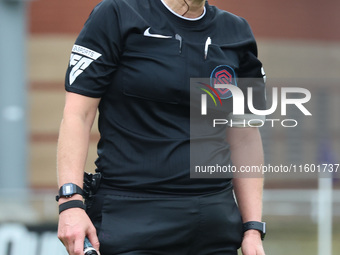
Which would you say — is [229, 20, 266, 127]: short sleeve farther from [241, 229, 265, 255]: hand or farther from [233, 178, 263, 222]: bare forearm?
[241, 229, 265, 255]: hand

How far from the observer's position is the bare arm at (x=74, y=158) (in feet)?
7.50

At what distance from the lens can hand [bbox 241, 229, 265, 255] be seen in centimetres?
259

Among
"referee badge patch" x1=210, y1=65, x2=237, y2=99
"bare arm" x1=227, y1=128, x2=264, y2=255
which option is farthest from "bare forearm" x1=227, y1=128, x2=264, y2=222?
"referee badge patch" x1=210, y1=65, x2=237, y2=99

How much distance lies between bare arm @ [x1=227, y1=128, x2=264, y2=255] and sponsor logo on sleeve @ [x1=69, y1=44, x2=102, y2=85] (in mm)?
605

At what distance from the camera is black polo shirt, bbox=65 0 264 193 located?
95.1 inches

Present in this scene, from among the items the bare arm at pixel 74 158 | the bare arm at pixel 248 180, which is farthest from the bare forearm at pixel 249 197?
the bare arm at pixel 74 158

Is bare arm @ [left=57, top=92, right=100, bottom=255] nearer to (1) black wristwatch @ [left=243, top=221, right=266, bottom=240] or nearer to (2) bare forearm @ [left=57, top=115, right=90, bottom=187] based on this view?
(2) bare forearm @ [left=57, top=115, right=90, bottom=187]

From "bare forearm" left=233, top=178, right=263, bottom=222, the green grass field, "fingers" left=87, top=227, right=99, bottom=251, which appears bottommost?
"fingers" left=87, top=227, right=99, bottom=251

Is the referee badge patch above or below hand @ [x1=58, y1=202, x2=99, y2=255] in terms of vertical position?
above

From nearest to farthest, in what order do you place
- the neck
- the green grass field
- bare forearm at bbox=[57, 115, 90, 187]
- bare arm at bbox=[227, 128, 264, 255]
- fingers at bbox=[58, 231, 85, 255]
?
fingers at bbox=[58, 231, 85, 255], bare forearm at bbox=[57, 115, 90, 187], the neck, bare arm at bbox=[227, 128, 264, 255], the green grass field

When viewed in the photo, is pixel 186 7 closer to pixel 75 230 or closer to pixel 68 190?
pixel 68 190

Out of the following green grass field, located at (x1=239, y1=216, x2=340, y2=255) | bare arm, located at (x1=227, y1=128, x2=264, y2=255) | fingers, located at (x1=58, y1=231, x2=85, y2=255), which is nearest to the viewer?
fingers, located at (x1=58, y1=231, x2=85, y2=255)

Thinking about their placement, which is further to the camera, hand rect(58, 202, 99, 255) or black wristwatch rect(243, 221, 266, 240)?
black wristwatch rect(243, 221, 266, 240)

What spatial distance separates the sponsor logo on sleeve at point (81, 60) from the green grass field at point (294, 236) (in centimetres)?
578
